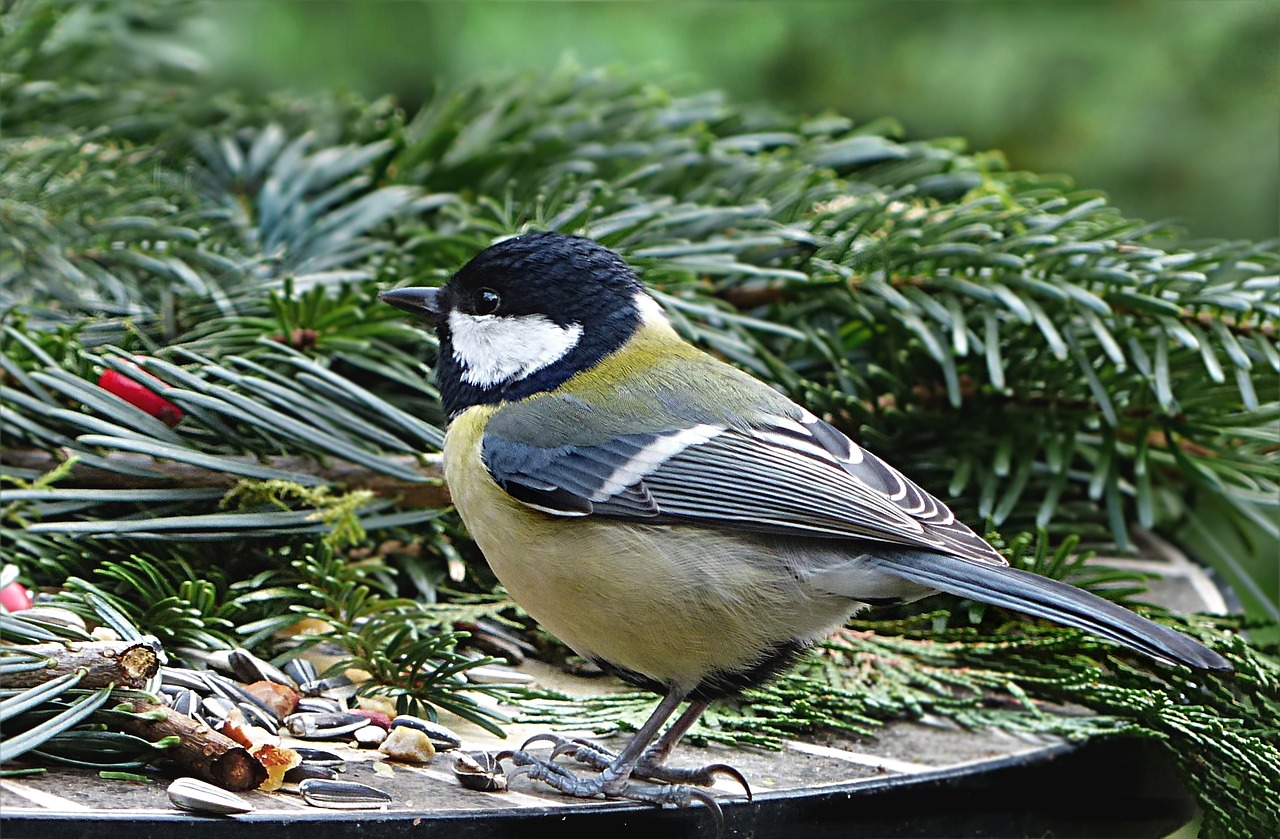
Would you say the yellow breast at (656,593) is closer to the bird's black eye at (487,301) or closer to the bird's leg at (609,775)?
the bird's leg at (609,775)

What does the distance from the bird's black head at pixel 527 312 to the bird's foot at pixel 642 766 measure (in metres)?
0.39

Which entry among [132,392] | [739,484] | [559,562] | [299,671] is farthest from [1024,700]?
[132,392]

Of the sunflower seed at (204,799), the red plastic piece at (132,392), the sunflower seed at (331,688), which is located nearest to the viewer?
the sunflower seed at (204,799)

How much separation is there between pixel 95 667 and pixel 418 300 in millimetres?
565

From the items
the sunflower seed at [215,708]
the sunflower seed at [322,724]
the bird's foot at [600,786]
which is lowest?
the sunflower seed at [322,724]

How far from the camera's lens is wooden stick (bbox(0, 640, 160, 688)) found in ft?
3.30

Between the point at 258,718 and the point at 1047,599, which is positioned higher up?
the point at 1047,599

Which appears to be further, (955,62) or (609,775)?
(955,62)

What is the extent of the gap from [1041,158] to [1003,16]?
0.51 meters

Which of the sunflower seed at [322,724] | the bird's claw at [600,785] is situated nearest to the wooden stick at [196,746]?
the sunflower seed at [322,724]

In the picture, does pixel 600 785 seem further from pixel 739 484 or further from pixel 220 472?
pixel 220 472

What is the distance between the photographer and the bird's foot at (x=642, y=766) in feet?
3.76

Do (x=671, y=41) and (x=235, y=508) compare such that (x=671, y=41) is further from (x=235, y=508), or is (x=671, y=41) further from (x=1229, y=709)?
(x=1229, y=709)

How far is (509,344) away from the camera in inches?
55.2
